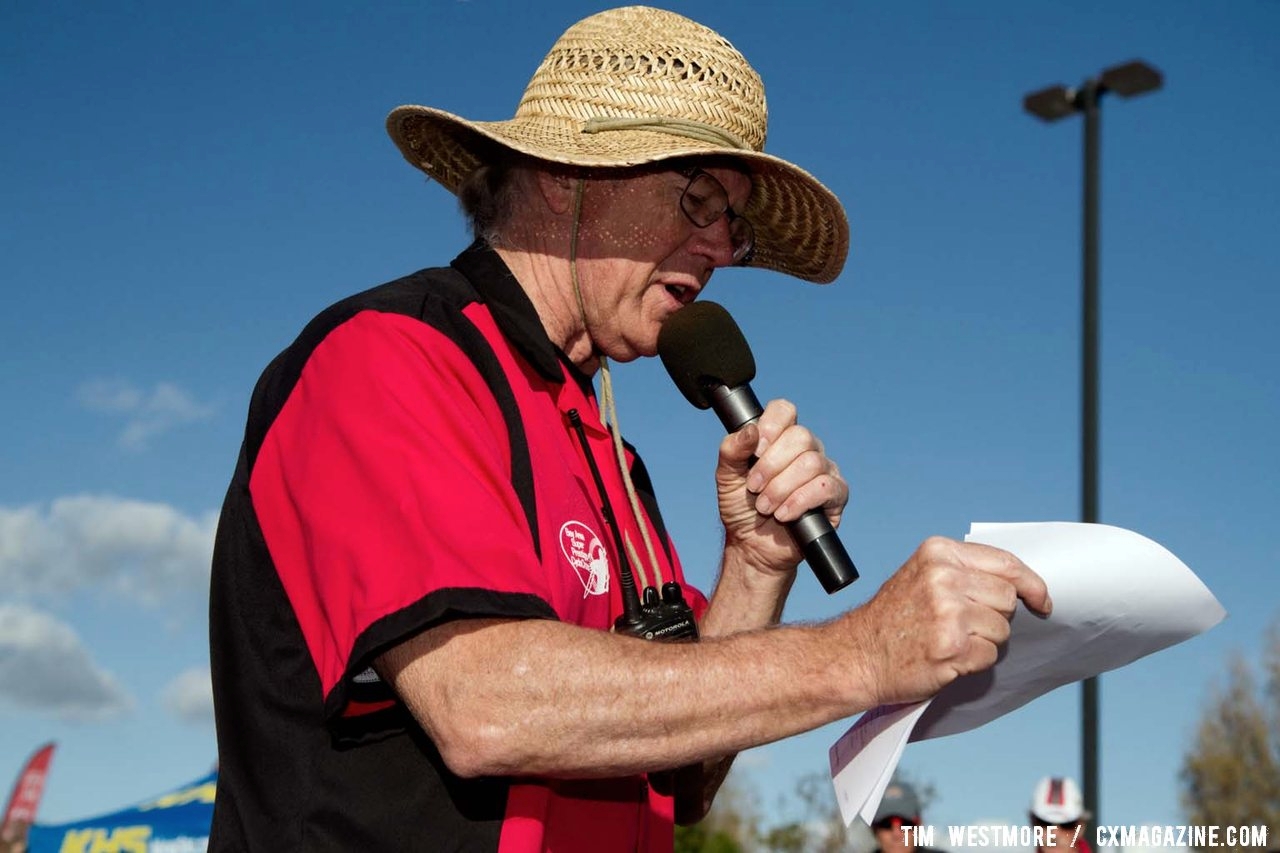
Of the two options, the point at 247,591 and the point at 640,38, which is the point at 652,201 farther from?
the point at 247,591

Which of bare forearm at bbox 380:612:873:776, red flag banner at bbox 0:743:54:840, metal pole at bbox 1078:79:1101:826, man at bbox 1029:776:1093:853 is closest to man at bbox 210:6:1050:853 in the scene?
bare forearm at bbox 380:612:873:776

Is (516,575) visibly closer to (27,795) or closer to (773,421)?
(773,421)

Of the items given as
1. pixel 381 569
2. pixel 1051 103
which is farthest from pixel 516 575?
pixel 1051 103

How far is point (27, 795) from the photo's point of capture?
48.1ft

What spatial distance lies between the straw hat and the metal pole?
20.2ft

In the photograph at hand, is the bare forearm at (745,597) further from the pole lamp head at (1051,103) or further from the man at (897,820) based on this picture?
the pole lamp head at (1051,103)

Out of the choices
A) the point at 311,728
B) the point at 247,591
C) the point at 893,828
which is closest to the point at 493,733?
the point at 311,728

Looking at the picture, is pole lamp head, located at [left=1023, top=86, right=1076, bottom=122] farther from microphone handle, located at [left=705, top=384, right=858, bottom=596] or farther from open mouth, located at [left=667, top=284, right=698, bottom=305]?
microphone handle, located at [left=705, top=384, right=858, bottom=596]

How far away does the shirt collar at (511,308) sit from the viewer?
293cm

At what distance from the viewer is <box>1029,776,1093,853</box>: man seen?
7.78 m

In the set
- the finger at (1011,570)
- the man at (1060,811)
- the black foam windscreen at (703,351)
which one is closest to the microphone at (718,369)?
the black foam windscreen at (703,351)

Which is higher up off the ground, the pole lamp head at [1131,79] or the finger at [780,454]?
the pole lamp head at [1131,79]

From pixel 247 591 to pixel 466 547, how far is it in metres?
0.58

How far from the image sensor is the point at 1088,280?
1066cm
